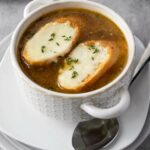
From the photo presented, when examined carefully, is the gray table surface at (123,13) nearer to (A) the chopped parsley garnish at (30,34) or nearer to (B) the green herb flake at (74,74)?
(A) the chopped parsley garnish at (30,34)

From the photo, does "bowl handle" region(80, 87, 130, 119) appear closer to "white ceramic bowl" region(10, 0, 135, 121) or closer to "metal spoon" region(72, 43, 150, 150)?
"white ceramic bowl" region(10, 0, 135, 121)

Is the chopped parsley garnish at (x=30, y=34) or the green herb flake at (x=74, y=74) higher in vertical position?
the chopped parsley garnish at (x=30, y=34)

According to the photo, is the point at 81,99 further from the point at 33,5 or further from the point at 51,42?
the point at 33,5

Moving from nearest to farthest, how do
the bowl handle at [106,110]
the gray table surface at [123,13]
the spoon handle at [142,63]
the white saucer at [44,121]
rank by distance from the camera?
the bowl handle at [106,110]
the white saucer at [44,121]
the spoon handle at [142,63]
the gray table surface at [123,13]

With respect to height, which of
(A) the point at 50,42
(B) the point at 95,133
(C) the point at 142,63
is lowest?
(B) the point at 95,133

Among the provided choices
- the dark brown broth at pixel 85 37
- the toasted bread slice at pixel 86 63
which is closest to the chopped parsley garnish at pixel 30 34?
the dark brown broth at pixel 85 37

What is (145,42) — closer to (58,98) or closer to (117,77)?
(117,77)

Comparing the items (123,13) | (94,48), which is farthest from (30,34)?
(123,13)

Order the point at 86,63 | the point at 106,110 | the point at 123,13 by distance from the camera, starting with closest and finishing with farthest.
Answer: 1. the point at 106,110
2. the point at 86,63
3. the point at 123,13
